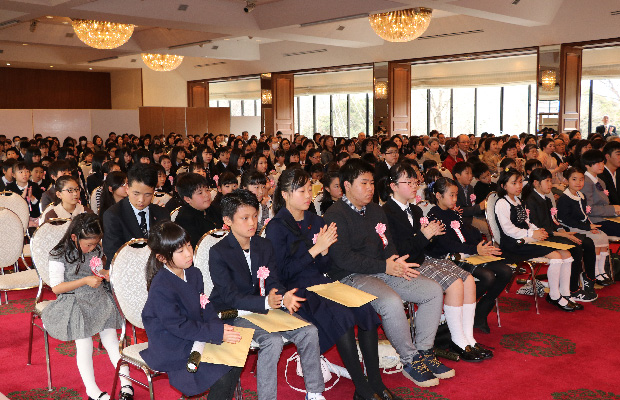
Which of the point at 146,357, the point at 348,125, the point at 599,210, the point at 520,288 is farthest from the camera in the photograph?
the point at 348,125

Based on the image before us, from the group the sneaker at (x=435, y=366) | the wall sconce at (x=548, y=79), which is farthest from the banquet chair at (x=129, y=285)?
the wall sconce at (x=548, y=79)

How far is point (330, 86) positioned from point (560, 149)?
514 inches

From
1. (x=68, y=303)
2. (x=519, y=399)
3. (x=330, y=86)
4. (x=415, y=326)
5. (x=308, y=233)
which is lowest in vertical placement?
(x=519, y=399)

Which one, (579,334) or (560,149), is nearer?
(579,334)

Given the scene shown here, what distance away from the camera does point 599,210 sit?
638 cm

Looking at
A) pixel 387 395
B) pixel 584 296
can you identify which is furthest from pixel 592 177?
pixel 387 395

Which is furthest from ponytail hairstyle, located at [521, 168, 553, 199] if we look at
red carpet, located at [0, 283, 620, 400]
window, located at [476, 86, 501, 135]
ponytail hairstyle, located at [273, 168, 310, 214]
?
window, located at [476, 86, 501, 135]

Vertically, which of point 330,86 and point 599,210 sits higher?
point 330,86

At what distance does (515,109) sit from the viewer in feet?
63.8

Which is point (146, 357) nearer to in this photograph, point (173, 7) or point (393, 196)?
point (393, 196)

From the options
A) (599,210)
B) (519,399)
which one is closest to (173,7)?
(599,210)

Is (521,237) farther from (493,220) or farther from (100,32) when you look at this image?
(100,32)

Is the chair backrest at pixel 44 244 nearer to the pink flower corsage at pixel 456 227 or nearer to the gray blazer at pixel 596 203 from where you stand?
the pink flower corsage at pixel 456 227

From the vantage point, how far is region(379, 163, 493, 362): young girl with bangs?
420 cm
